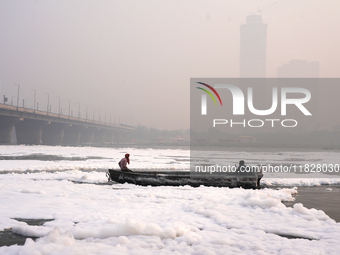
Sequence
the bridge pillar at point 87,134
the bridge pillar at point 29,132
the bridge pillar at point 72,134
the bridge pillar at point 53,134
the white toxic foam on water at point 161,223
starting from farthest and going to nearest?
the bridge pillar at point 87,134
the bridge pillar at point 72,134
the bridge pillar at point 53,134
the bridge pillar at point 29,132
the white toxic foam on water at point 161,223

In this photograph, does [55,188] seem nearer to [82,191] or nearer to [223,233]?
[82,191]

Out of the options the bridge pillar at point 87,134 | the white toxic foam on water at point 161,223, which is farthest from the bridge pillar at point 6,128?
the white toxic foam on water at point 161,223

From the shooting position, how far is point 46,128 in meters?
128

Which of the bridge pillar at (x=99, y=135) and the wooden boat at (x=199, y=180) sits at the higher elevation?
the bridge pillar at (x=99, y=135)

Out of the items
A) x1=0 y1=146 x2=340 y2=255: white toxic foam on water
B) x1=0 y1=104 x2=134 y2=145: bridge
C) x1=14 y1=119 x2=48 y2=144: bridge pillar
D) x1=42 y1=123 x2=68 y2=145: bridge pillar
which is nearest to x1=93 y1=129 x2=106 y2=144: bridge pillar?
x1=0 y1=104 x2=134 y2=145: bridge

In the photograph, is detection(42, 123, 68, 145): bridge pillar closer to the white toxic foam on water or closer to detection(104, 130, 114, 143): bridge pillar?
detection(104, 130, 114, 143): bridge pillar

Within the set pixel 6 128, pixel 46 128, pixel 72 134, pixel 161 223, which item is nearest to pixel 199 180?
pixel 161 223

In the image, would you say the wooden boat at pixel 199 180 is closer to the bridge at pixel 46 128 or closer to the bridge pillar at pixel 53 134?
the bridge at pixel 46 128

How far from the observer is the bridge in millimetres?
97938

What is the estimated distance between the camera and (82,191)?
50.2 ft

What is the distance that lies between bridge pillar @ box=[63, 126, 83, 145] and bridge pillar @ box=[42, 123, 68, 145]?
1240 centimetres

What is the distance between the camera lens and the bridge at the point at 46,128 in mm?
97938

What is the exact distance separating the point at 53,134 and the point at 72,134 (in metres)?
18.5

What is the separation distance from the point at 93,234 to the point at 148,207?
3805mm
